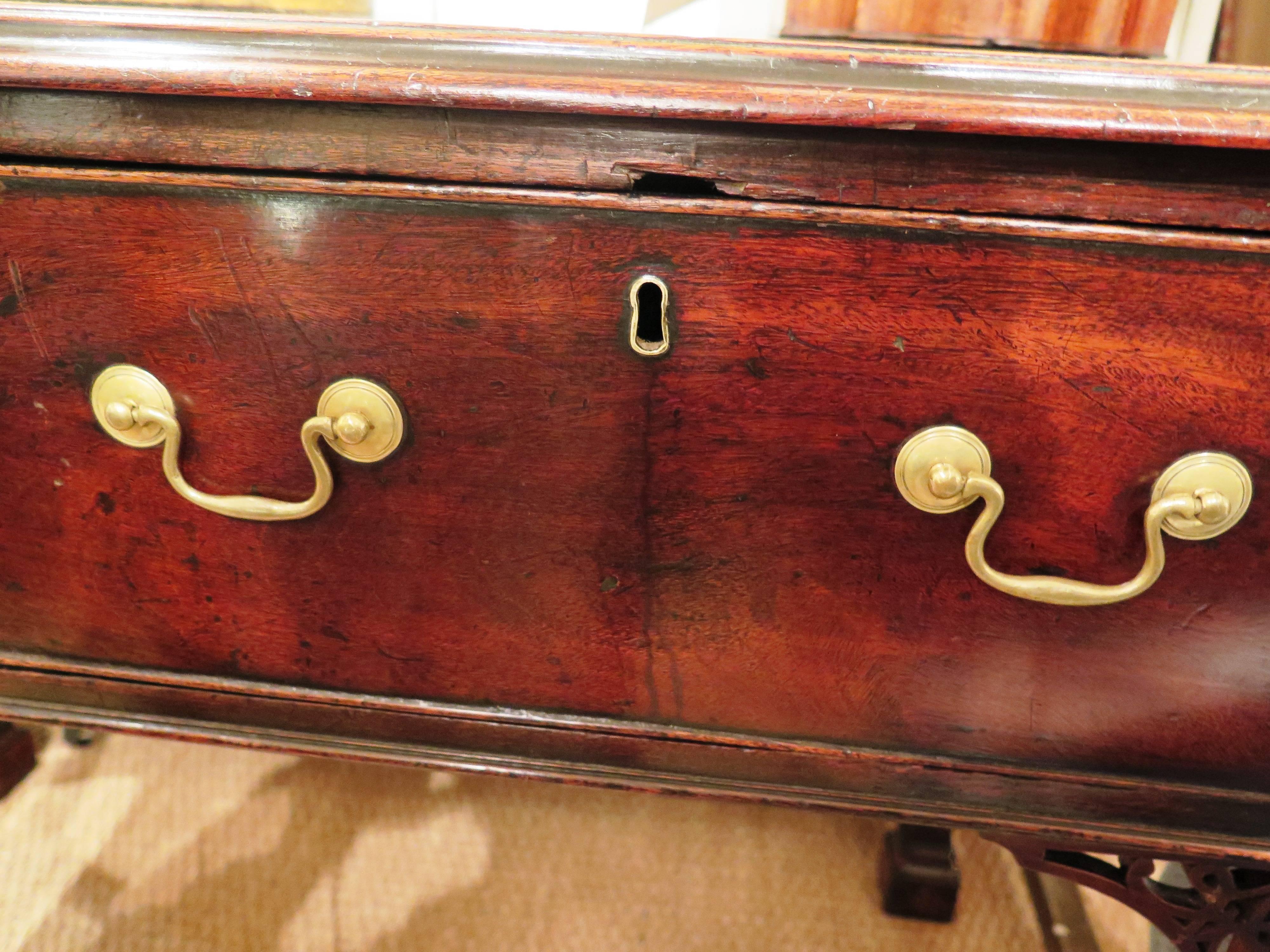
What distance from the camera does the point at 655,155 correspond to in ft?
1.18

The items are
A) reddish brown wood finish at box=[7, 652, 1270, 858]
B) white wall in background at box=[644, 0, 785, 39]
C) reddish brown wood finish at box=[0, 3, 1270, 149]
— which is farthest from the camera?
white wall in background at box=[644, 0, 785, 39]

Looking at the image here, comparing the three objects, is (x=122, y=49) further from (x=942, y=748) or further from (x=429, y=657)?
(x=942, y=748)

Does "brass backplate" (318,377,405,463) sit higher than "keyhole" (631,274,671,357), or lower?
lower

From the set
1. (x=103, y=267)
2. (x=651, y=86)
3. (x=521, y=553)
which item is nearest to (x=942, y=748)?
(x=521, y=553)

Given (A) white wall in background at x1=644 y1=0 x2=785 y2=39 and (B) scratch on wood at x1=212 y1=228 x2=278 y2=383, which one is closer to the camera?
(B) scratch on wood at x1=212 y1=228 x2=278 y2=383

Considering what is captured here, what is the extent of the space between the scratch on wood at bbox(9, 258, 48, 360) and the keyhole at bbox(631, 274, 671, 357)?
12.2 inches

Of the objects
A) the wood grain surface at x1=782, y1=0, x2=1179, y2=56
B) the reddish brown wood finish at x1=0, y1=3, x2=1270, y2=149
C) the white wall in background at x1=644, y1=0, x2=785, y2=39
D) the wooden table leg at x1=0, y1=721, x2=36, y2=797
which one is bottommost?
the wooden table leg at x1=0, y1=721, x2=36, y2=797

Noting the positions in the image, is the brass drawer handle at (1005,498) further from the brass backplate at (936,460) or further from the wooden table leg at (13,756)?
the wooden table leg at (13,756)

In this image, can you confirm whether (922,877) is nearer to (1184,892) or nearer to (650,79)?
(1184,892)

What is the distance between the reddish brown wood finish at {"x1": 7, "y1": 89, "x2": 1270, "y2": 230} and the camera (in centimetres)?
34

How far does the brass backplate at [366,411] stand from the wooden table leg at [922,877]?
592 mm

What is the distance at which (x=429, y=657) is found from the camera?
0.48 meters

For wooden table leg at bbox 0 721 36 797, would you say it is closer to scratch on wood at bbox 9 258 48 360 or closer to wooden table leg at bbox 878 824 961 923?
scratch on wood at bbox 9 258 48 360

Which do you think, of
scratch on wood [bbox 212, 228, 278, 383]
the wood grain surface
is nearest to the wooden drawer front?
scratch on wood [bbox 212, 228, 278, 383]
